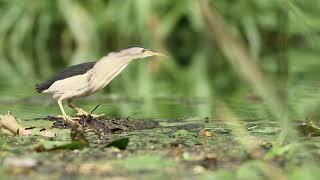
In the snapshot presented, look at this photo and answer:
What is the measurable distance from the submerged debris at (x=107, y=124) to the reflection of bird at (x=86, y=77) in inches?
2.3

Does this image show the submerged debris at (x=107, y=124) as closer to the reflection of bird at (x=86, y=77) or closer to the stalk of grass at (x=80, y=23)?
the reflection of bird at (x=86, y=77)

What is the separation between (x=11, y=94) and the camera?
7074mm

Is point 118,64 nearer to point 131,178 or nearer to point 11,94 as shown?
point 131,178

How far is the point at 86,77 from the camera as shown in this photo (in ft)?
15.5

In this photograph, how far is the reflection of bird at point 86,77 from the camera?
4.74 m

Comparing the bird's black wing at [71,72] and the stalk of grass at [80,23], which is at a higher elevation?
the stalk of grass at [80,23]

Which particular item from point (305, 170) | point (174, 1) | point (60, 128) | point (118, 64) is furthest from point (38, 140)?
point (174, 1)

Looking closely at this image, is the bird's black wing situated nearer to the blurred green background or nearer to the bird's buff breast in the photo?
the bird's buff breast

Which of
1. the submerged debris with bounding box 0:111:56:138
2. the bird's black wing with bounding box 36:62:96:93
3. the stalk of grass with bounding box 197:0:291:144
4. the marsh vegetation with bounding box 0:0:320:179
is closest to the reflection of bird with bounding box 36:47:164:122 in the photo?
the bird's black wing with bounding box 36:62:96:93

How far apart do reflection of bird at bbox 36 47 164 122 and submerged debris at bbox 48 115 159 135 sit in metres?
0.06

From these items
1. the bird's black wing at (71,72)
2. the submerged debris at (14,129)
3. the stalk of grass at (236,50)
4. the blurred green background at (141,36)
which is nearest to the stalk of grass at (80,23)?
the blurred green background at (141,36)

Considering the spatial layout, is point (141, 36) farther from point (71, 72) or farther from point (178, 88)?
point (71, 72)

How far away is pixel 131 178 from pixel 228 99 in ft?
12.2

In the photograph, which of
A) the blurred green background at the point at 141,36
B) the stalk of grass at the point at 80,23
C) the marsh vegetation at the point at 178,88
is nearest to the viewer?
the marsh vegetation at the point at 178,88
